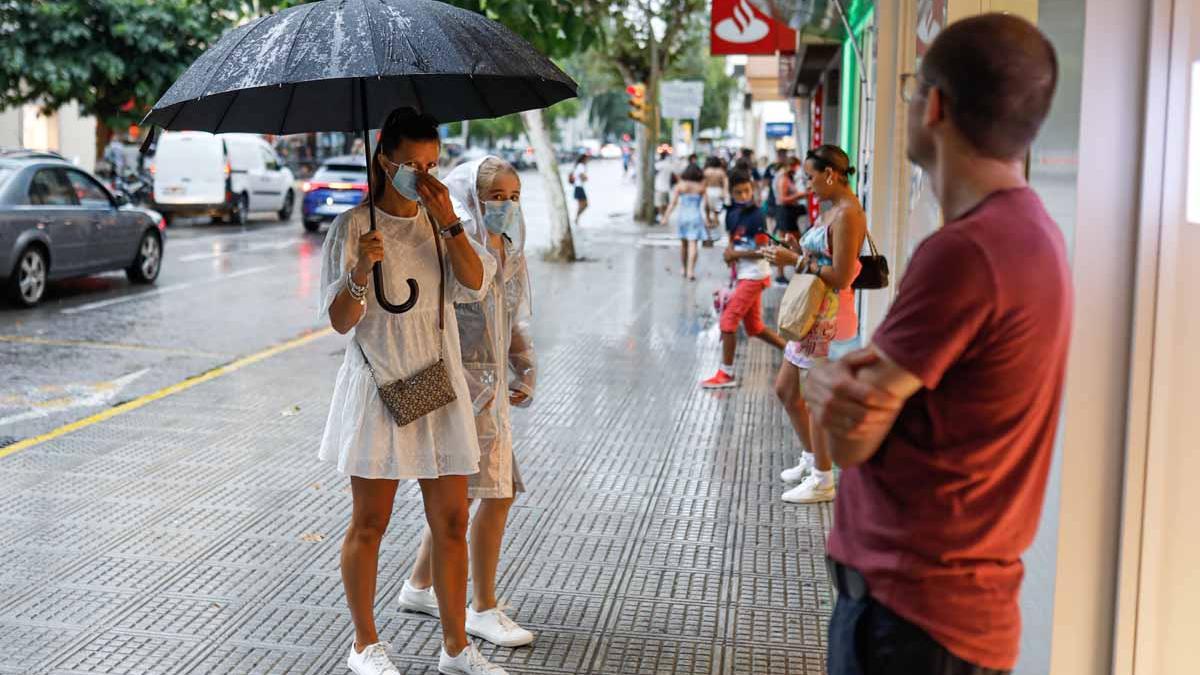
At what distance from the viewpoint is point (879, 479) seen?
2.23 metres

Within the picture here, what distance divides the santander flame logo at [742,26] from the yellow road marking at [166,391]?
6734 mm

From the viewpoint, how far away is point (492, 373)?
4.57 meters

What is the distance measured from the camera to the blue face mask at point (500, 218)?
4.79 metres

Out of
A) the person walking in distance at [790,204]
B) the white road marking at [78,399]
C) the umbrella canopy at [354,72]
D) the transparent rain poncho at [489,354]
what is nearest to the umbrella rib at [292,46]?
the umbrella canopy at [354,72]

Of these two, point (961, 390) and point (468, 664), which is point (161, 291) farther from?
point (961, 390)

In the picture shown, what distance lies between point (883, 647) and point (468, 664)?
2397mm

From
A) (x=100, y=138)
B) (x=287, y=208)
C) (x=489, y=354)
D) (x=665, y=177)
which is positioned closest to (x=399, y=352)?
(x=489, y=354)

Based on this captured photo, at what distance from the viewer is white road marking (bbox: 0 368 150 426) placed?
879 cm

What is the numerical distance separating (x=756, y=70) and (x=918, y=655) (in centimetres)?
→ 2712

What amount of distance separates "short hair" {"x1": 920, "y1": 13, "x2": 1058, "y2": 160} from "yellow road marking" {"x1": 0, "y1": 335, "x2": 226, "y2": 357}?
1001cm

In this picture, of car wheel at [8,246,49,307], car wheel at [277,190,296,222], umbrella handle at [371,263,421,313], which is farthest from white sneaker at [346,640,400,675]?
car wheel at [277,190,296,222]

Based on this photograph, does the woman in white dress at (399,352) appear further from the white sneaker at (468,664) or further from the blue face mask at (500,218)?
the blue face mask at (500,218)

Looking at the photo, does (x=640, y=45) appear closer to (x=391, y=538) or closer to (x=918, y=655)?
→ (x=391, y=538)

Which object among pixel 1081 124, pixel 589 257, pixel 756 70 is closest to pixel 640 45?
pixel 756 70
